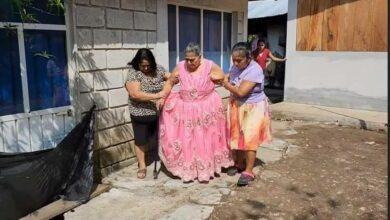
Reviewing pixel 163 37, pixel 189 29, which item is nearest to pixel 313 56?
pixel 189 29

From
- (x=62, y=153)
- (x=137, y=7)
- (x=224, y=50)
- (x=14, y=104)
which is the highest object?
(x=137, y=7)

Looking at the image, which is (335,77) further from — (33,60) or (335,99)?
(33,60)

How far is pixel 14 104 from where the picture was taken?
150 inches

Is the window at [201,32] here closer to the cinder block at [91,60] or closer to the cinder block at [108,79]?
the cinder block at [108,79]

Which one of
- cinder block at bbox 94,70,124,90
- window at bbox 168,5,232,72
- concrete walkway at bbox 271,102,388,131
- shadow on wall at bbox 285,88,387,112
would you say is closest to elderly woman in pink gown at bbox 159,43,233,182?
cinder block at bbox 94,70,124,90

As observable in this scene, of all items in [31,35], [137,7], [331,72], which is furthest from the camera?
[331,72]

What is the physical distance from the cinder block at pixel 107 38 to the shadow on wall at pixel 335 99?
585 cm

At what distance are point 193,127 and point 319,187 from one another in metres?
1.62

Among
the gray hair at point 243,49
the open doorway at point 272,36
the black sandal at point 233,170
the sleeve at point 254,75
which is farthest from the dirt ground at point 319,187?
the open doorway at point 272,36

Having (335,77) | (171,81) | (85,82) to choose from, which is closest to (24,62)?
(85,82)

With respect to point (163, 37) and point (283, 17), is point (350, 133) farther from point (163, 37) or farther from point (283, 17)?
point (283, 17)

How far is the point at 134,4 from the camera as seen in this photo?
505 centimetres

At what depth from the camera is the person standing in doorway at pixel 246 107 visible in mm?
Result: 4383

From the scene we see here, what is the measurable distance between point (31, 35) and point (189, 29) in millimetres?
2920
